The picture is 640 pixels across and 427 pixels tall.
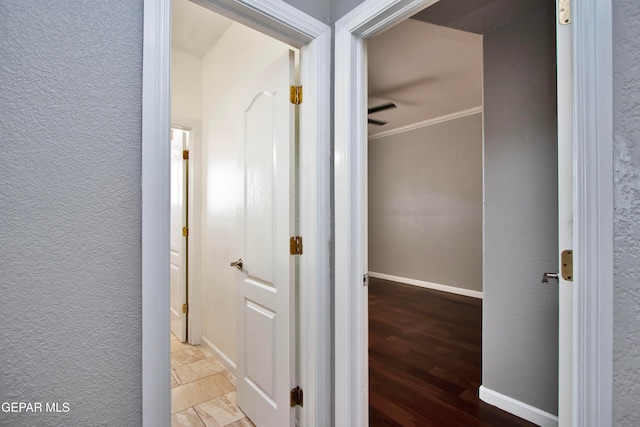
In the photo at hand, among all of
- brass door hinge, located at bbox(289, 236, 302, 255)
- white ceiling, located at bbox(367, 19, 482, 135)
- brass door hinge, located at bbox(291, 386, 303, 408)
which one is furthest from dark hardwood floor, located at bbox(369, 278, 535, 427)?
white ceiling, located at bbox(367, 19, 482, 135)

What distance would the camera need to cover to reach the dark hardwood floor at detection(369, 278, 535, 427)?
5.95 feet

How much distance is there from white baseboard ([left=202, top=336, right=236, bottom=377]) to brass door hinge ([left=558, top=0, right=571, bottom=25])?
261 cm

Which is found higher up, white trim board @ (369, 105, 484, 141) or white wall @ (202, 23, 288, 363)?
white trim board @ (369, 105, 484, 141)

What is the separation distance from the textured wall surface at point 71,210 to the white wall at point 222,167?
3.64 ft

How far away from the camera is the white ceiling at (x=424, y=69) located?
2381 millimetres

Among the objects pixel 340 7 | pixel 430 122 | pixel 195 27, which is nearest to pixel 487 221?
pixel 340 7

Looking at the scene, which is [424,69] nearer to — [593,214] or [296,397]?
[593,214]

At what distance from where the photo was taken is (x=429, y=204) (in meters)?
4.94

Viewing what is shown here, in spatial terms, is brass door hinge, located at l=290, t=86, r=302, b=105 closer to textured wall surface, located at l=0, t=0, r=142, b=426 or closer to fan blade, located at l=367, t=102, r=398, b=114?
textured wall surface, located at l=0, t=0, r=142, b=426

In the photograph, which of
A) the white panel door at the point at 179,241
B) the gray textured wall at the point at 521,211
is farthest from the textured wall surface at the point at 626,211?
the white panel door at the point at 179,241

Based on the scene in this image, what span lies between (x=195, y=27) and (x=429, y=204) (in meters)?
4.05

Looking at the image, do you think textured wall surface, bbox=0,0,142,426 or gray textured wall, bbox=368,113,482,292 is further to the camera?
gray textured wall, bbox=368,113,482,292

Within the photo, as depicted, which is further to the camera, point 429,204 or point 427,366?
point 429,204

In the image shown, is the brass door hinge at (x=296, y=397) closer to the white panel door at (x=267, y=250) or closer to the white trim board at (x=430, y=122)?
the white panel door at (x=267, y=250)
